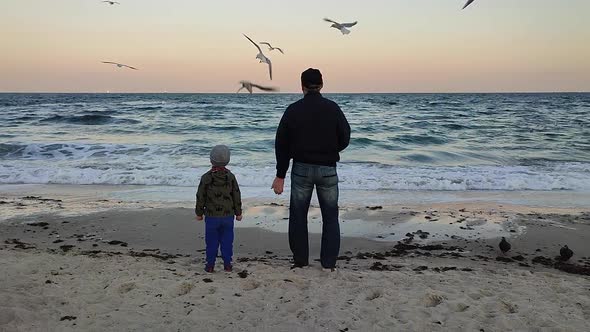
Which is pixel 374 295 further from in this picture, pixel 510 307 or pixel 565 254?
pixel 565 254

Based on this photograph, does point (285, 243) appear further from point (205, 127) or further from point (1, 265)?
point (205, 127)

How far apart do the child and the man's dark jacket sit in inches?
19.6

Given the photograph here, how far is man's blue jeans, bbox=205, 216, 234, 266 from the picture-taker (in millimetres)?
4086

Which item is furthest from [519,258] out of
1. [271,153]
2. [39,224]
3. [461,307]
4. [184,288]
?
[271,153]

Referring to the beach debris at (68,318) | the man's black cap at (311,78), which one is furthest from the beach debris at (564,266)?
the beach debris at (68,318)

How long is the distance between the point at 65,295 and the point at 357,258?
2.67 metres

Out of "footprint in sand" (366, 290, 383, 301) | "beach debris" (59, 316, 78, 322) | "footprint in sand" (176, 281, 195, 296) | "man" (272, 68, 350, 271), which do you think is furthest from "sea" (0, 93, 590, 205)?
"beach debris" (59, 316, 78, 322)

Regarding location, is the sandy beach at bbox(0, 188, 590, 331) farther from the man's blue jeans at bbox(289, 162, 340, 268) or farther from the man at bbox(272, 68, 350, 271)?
the man at bbox(272, 68, 350, 271)

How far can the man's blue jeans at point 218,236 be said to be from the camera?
4086 millimetres

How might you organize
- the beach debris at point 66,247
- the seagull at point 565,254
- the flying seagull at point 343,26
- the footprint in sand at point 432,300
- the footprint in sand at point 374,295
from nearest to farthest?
the footprint in sand at point 432,300 → the footprint in sand at point 374,295 → the seagull at point 565,254 → the beach debris at point 66,247 → the flying seagull at point 343,26

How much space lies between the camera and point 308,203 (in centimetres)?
411

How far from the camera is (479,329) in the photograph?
3004 millimetres

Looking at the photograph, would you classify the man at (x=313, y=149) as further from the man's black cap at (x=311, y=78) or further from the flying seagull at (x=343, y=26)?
the flying seagull at (x=343, y=26)

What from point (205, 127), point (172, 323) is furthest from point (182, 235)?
point (205, 127)
